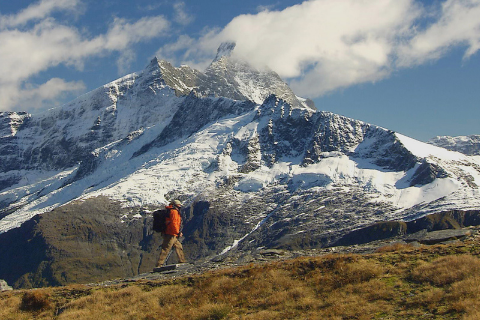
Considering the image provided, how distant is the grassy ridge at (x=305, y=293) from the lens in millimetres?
26031

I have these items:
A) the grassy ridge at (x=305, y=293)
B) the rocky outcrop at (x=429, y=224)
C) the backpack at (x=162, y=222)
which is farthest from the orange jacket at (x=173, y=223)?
the rocky outcrop at (x=429, y=224)

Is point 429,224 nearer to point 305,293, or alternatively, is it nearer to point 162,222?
point 162,222

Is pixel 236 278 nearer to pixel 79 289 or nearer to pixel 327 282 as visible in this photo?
pixel 327 282

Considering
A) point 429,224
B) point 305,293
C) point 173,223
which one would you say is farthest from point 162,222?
point 429,224

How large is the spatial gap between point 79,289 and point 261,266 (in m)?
12.8

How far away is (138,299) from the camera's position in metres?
33.4

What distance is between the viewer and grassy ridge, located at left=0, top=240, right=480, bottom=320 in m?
Answer: 26.0

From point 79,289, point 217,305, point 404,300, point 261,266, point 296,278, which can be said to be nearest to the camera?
point 404,300

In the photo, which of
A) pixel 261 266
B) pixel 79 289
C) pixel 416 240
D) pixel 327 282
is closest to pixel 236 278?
pixel 261 266

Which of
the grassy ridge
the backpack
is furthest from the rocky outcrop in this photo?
the grassy ridge

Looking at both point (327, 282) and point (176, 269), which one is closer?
point (327, 282)

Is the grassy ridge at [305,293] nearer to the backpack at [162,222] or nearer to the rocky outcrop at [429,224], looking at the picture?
the backpack at [162,222]

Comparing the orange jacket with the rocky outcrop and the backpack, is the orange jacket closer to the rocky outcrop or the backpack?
the backpack

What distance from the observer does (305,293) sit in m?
29.6
